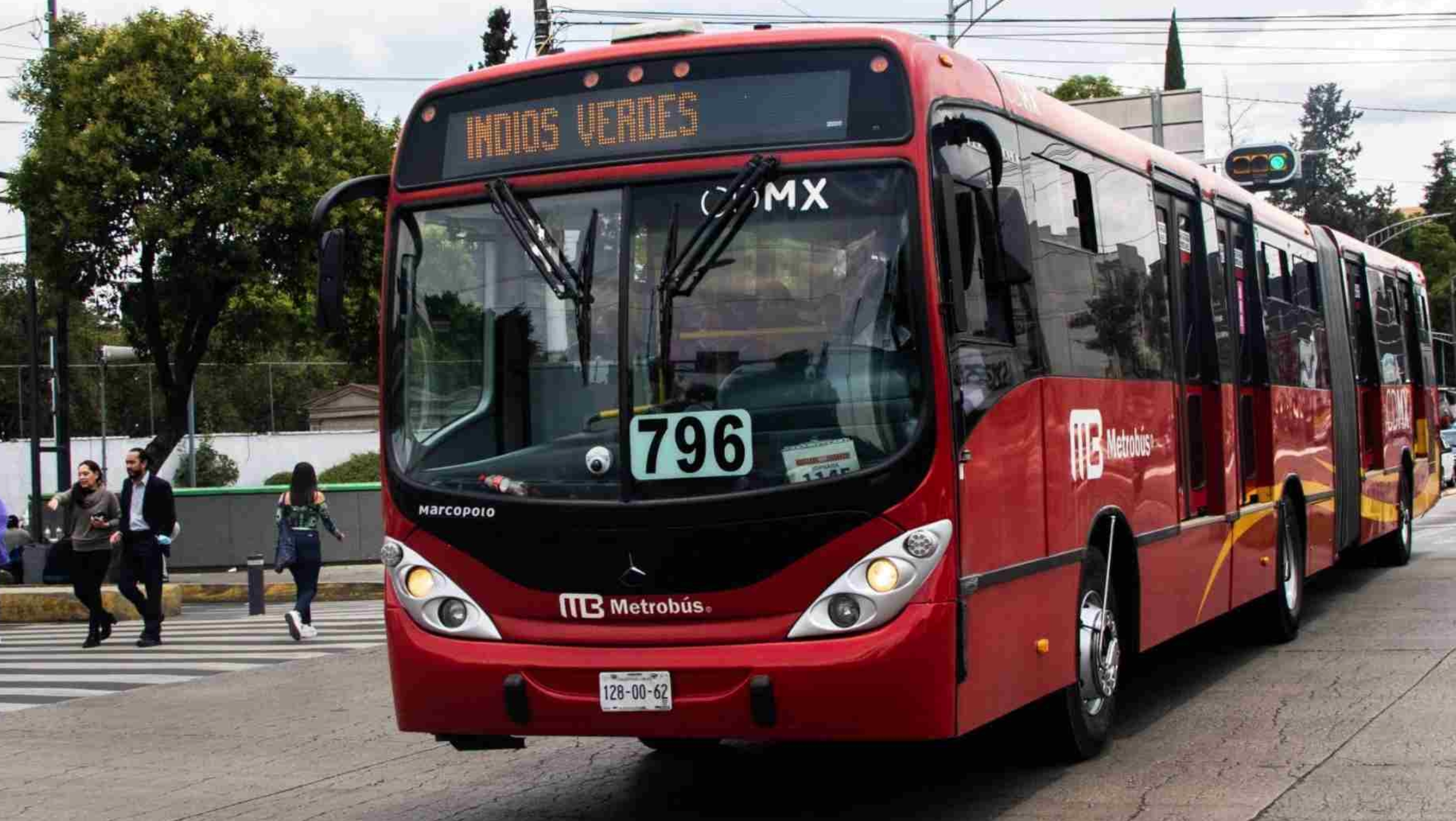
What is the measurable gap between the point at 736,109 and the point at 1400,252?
116325 millimetres

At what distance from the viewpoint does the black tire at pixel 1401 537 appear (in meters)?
17.9

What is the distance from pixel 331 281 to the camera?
739 cm

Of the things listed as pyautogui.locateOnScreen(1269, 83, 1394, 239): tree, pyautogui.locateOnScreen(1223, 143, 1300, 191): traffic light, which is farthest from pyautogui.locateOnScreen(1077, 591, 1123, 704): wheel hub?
pyautogui.locateOnScreen(1269, 83, 1394, 239): tree

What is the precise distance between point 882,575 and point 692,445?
83 centimetres

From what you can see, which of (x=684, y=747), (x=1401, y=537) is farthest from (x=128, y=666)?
(x=1401, y=537)

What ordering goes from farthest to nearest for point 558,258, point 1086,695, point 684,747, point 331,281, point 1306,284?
1. point 1306,284
2. point 684,747
3. point 1086,695
4. point 331,281
5. point 558,258

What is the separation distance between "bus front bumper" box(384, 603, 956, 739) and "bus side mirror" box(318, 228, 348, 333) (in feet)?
4.89

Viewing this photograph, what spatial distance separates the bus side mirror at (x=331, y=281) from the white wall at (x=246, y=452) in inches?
1821

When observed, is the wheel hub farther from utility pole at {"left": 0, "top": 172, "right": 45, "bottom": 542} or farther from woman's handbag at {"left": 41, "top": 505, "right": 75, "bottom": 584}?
utility pole at {"left": 0, "top": 172, "right": 45, "bottom": 542}

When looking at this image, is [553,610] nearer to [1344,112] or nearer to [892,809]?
[892,809]

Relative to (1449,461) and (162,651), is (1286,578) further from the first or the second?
(1449,461)

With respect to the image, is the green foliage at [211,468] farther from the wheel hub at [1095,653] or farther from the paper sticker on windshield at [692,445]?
the paper sticker on windshield at [692,445]

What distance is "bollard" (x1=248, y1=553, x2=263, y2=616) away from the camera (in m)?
20.9

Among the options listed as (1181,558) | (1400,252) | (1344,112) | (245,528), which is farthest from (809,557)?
(1344,112)
